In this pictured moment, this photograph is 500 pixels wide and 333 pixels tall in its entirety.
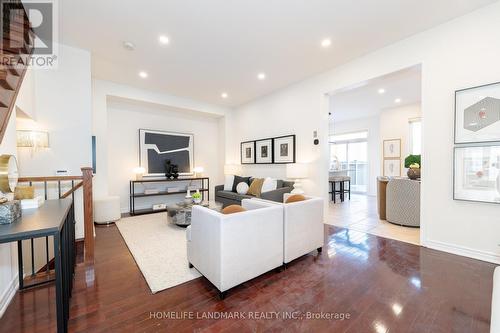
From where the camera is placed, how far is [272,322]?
5.32 ft

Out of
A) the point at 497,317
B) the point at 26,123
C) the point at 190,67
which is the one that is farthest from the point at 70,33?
the point at 497,317

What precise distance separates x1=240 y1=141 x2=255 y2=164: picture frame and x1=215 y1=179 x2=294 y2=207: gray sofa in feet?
3.62

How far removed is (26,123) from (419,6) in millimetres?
5482

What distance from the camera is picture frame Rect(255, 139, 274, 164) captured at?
5566 millimetres

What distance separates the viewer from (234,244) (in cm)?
191

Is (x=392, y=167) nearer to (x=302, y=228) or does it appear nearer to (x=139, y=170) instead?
(x=302, y=228)

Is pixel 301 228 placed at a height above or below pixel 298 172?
below

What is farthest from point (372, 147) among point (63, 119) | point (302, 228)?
point (63, 119)

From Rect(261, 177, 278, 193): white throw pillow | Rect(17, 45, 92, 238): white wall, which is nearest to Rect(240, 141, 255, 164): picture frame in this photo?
Rect(261, 177, 278, 193): white throw pillow

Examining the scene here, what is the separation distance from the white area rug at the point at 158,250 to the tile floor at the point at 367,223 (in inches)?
118

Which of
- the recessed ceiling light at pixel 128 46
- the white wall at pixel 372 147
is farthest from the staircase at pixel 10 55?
the white wall at pixel 372 147

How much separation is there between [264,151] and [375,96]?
3399mm

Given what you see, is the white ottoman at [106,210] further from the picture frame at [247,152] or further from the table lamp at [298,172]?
the table lamp at [298,172]

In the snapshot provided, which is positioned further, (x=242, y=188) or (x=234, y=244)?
(x=242, y=188)
